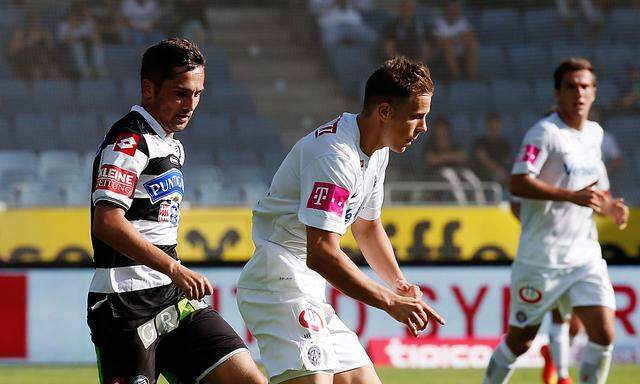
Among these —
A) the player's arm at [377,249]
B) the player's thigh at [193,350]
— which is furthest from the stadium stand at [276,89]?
the player's thigh at [193,350]

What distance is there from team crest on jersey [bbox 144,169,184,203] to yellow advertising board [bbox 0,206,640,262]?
6.47 m

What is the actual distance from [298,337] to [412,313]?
2.09ft

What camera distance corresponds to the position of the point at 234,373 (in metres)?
4.82

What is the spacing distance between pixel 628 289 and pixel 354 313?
2697mm

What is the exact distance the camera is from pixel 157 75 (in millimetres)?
4738

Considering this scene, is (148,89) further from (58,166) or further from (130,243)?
Answer: (58,166)

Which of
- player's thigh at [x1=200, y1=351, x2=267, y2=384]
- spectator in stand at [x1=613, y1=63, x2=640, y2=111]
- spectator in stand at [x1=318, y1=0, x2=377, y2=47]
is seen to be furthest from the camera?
spectator in stand at [x1=318, y1=0, x2=377, y2=47]

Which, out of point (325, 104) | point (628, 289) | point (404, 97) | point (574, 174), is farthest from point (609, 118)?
point (404, 97)

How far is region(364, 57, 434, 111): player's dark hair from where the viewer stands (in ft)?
14.2

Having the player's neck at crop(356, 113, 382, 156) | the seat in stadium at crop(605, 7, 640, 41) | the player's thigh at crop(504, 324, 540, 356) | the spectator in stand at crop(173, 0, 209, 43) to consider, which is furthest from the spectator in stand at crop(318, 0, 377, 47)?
the player's neck at crop(356, 113, 382, 156)

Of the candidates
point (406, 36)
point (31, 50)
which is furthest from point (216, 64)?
point (406, 36)

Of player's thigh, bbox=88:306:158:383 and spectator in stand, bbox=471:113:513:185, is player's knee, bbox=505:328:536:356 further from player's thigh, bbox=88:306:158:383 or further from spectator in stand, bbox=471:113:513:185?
spectator in stand, bbox=471:113:513:185

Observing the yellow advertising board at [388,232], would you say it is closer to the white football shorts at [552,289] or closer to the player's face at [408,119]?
the white football shorts at [552,289]

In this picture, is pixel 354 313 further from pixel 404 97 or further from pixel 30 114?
pixel 404 97
